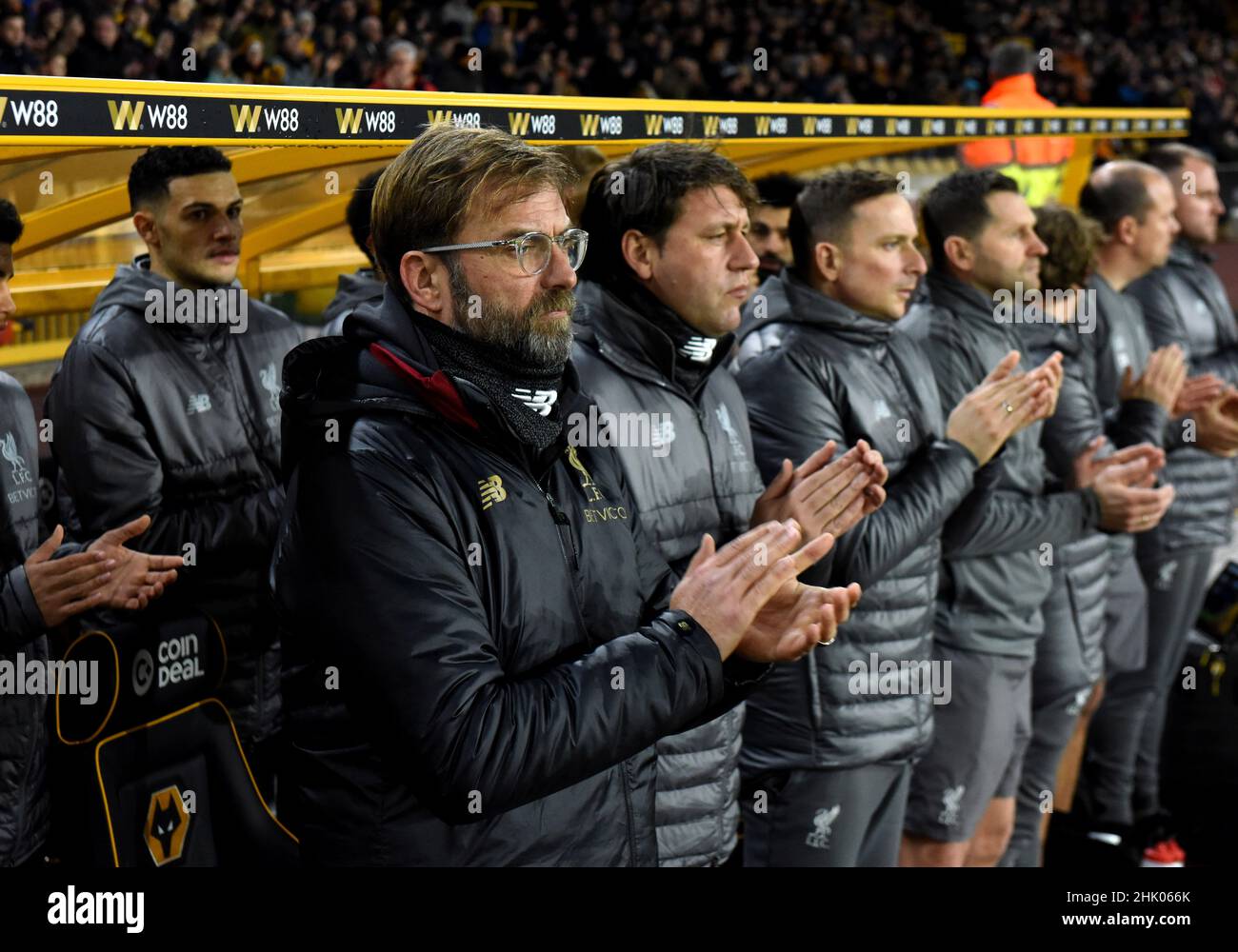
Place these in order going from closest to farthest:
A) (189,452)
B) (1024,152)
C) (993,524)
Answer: (189,452) → (993,524) → (1024,152)

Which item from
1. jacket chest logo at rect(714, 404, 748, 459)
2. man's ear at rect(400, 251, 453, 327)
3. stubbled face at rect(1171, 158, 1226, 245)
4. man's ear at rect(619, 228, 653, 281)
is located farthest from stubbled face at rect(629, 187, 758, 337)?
stubbled face at rect(1171, 158, 1226, 245)

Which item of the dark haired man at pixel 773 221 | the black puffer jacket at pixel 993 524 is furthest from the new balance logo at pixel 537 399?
the dark haired man at pixel 773 221

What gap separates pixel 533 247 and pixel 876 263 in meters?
1.62

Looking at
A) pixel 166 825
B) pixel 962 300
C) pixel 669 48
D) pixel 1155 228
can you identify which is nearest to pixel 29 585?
pixel 166 825

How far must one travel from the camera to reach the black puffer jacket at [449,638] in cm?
192

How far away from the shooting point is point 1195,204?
6.05 meters

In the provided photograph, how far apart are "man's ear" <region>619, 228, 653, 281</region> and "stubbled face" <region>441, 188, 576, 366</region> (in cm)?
91

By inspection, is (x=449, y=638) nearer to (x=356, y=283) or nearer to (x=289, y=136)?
(x=289, y=136)

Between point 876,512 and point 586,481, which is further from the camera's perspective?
point 876,512

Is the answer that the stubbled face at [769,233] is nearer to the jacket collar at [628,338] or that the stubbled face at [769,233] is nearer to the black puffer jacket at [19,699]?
the jacket collar at [628,338]

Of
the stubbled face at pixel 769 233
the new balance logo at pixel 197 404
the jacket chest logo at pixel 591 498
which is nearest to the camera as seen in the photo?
the jacket chest logo at pixel 591 498

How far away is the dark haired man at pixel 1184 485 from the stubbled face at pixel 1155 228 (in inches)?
10.1

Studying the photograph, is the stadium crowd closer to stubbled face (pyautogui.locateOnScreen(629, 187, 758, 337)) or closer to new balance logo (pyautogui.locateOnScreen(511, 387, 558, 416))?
stubbled face (pyautogui.locateOnScreen(629, 187, 758, 337))

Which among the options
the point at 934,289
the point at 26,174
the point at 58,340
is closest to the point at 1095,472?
the point at 934,289
